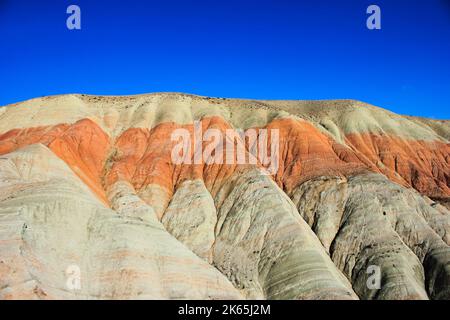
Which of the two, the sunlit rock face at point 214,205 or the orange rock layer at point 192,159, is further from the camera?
the orange rock layer at point 192,159

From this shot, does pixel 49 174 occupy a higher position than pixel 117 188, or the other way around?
pixel 49 174

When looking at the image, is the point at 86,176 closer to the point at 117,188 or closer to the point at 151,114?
the point at 117,188

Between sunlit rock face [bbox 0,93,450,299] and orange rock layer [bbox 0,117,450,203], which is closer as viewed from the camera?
sunlit rock face [bbox 0,93,450,299]

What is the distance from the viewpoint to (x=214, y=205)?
6050 centimetres

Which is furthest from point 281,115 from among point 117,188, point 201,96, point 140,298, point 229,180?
point 140,298

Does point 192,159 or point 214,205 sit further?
point 192,159

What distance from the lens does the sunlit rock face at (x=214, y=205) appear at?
3788cm

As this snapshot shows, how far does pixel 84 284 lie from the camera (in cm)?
3594

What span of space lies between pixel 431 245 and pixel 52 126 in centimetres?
5060

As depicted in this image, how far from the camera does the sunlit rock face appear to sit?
124 ft

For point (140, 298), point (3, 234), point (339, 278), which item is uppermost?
point (3, 234)

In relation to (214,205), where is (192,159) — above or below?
above
